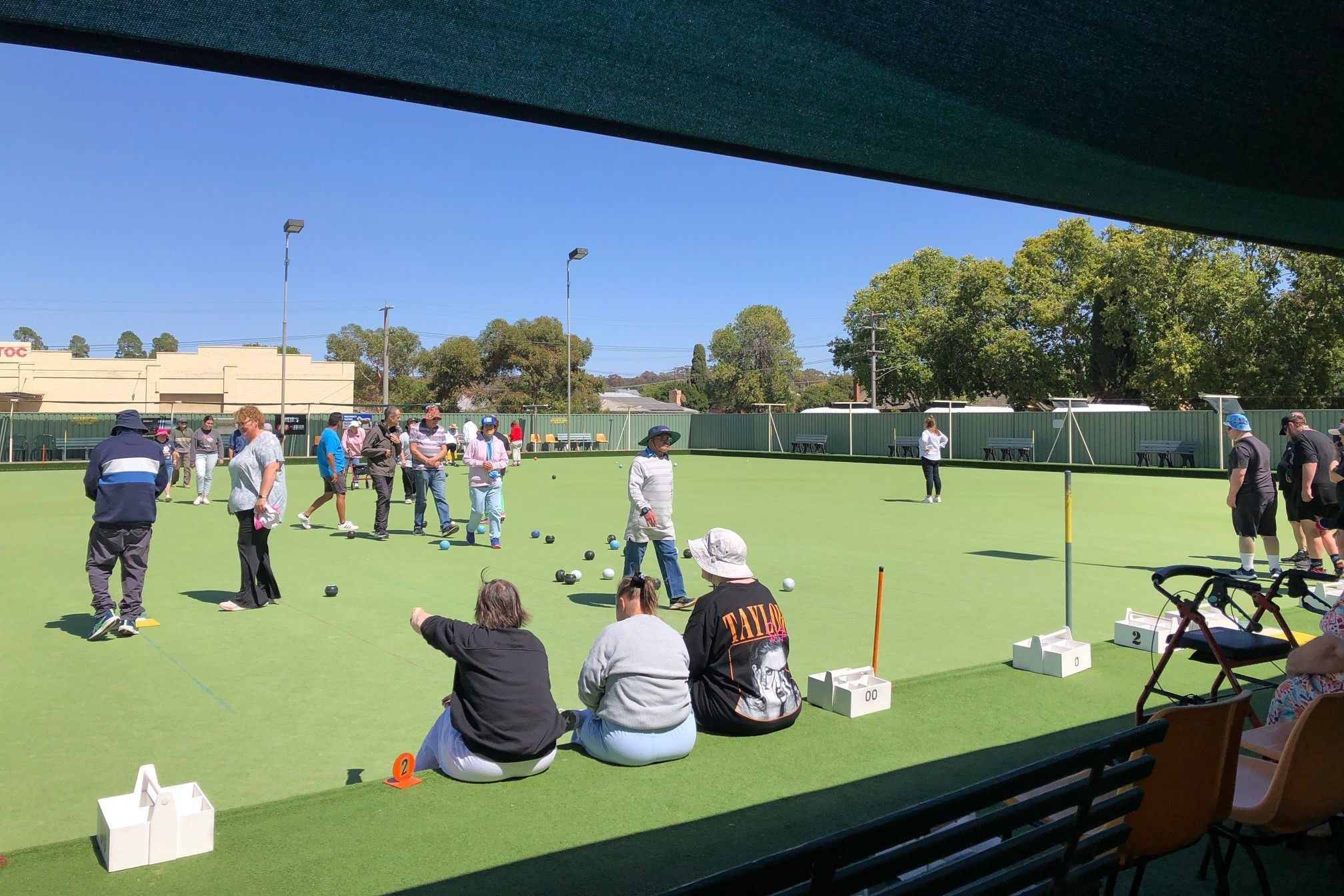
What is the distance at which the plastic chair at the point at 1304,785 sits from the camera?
3377 mm

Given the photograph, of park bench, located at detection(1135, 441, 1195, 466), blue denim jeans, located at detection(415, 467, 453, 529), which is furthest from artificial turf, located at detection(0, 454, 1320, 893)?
park bench, located at detection(1135, 441, 1195, 466)

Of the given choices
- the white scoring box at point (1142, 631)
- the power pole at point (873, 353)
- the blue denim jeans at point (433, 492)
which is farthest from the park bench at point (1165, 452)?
the white scoring box at point (1142, 631)

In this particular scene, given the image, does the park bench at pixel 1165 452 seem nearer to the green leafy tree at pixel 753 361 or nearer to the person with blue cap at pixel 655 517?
the person with blue cap at pixel 655 517

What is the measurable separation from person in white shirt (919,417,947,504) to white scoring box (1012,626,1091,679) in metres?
13.2

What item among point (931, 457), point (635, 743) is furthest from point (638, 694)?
point (931, 457)

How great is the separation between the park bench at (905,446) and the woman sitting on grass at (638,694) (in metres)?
37.8

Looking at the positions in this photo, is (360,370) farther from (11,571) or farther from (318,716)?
(318,716)

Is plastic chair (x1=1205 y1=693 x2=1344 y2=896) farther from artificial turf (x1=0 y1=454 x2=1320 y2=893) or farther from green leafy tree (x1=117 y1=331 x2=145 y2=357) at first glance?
green leafy tree (x1=117 y1=331 x2=145 y2=357)

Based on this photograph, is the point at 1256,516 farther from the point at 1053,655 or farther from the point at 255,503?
the point at 255,503

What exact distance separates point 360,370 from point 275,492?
3722 inches

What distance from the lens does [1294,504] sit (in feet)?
39.0

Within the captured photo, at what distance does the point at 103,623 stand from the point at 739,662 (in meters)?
6.08

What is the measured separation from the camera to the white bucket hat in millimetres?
6133

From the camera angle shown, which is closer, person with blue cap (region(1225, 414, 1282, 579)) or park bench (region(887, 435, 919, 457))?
person with blue cap (region(1225, 414, 1282, 579))
